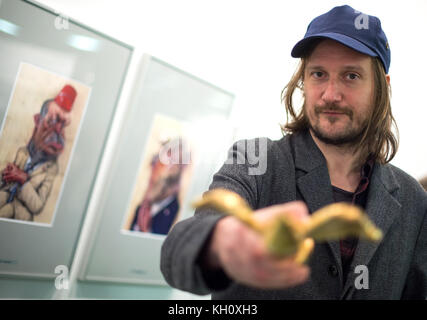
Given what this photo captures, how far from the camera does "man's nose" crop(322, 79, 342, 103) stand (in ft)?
2.95

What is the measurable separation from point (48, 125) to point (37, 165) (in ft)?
0.49

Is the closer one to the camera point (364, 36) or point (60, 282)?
point (364, 36)

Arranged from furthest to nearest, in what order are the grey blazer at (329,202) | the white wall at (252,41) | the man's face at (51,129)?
the white wall at (252,41) < the man's face at (51,129) < the grey blazer at (329,202)

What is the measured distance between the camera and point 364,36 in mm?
919

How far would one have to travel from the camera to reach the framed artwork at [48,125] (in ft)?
3.82

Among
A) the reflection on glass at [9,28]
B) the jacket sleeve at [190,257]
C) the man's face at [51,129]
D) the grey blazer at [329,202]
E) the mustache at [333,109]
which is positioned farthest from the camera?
the man's face at [51,129]

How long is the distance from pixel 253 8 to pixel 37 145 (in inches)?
44.1

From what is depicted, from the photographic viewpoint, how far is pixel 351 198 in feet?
3.08

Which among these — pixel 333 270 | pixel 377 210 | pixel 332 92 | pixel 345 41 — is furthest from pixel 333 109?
pixel 333 270

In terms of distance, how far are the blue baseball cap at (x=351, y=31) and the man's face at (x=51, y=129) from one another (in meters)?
0.85

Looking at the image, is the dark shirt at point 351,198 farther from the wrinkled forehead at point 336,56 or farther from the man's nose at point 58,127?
the man's nose at point 58,127

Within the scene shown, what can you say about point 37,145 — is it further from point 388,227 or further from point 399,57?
point 399,57

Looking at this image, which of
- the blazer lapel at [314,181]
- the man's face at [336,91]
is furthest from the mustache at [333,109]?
the blazer lapel at [314,181]
